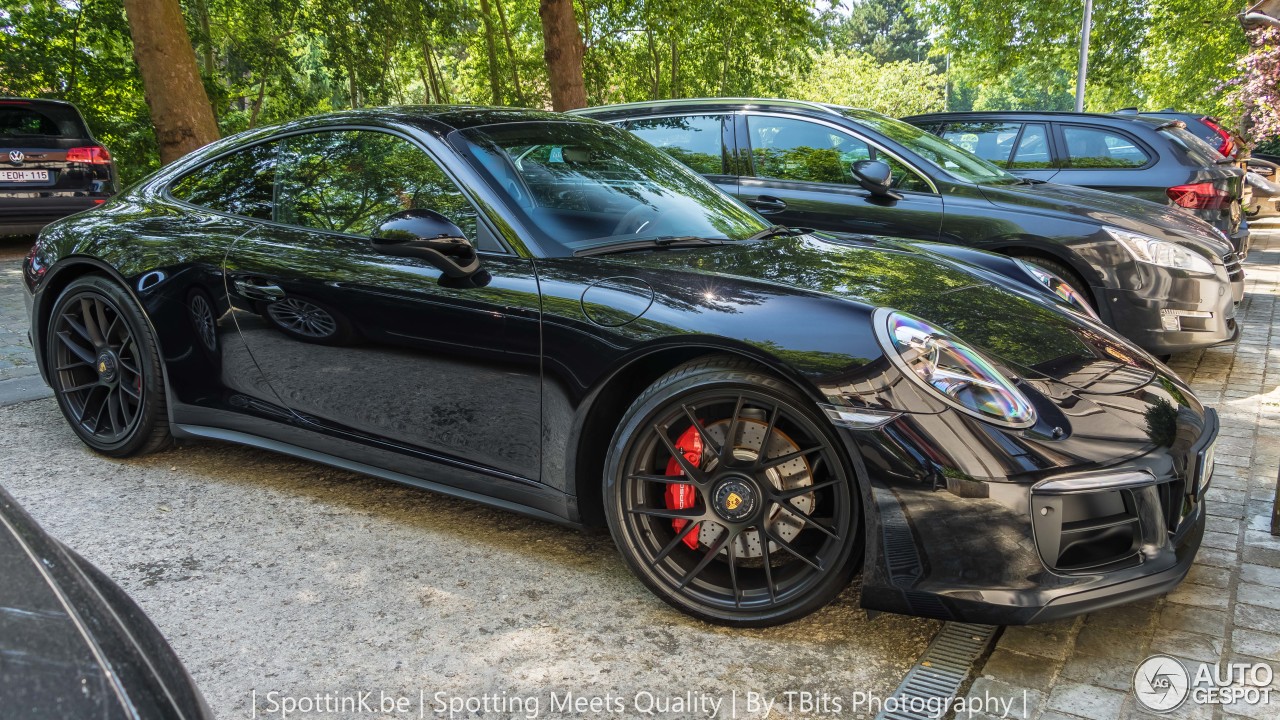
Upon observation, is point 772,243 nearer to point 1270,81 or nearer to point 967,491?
point 967,491

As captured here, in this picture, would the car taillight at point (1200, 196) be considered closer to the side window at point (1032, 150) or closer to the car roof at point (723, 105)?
the side window at point (1032, 150)

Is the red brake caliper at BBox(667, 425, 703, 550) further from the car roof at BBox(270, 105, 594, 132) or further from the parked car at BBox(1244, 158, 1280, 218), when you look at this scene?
the parked car at BBox(1244, 158, 1280, 218)

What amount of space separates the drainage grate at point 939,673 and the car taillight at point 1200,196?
650 centimetres

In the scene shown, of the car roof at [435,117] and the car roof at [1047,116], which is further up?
the car roof at [435,117]

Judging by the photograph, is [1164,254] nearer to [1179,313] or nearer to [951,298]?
[1179,313]

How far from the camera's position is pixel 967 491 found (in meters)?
2.41

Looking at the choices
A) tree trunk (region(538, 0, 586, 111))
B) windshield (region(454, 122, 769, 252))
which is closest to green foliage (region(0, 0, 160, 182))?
tree trunk (region(538, 0, 586, 111))

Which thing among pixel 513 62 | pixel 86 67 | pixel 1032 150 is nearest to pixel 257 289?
pixel 1032 150

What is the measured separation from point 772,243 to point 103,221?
2846mm

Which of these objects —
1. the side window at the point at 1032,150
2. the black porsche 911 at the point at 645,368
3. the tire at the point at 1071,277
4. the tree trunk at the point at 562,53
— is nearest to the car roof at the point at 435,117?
the black porsche 911 at the point at 645,368

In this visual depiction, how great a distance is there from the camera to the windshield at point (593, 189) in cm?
333

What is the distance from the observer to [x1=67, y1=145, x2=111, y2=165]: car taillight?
11386mm

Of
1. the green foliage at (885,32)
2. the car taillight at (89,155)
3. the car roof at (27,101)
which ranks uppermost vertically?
the green foliage at (885,32)

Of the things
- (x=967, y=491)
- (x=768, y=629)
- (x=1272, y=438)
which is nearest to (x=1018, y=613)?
(x=967, y=491)
